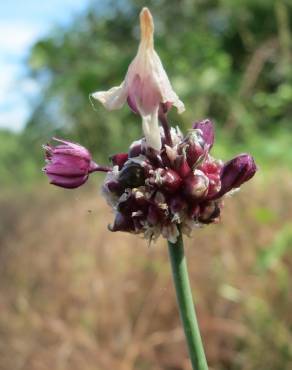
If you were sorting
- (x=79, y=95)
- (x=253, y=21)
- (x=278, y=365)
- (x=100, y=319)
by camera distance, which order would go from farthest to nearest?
(x=253, y=21), (x=79, y=95), (x=100, y=319), (x=278, y=365)

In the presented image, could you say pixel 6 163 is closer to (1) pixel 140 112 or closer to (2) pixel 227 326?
(2) pixel 227 326

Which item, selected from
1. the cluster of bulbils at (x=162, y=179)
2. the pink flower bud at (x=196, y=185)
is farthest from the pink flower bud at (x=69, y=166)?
the pink flower bud at (x=196, y=185)

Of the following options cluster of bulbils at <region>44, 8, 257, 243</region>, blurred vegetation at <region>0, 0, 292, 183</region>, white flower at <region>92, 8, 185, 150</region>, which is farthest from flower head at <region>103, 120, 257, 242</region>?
blurred vegetation at <region>0, 0, 292, 183</region>

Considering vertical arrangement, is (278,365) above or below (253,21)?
below

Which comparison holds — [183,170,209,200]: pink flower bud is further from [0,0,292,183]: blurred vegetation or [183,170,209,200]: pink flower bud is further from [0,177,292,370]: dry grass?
[0,0,292,183]: blurred vegetation

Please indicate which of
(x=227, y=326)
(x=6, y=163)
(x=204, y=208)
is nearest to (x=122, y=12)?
(x=6, y=163)

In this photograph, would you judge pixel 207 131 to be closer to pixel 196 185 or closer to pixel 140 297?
pixel 196 185

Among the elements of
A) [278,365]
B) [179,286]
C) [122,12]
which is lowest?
[179,286]

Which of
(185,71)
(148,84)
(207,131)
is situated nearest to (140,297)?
(185,71)
